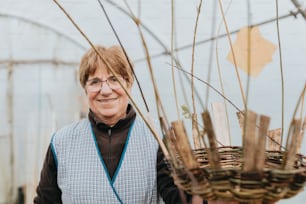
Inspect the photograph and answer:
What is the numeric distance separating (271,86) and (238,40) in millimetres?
1181

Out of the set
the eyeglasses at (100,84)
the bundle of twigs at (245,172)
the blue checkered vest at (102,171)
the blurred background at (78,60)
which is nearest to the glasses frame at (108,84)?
the eyeglasses at (100,84)

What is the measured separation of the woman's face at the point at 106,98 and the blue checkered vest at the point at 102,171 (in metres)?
0.06

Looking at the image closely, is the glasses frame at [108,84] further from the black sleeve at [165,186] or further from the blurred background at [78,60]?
the blurred background at [78,60]

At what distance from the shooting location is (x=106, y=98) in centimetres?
101

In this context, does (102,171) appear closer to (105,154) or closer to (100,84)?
(105,154)

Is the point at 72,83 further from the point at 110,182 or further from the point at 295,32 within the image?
the point at 110,182

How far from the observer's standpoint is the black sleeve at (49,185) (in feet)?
Answer: 3.44

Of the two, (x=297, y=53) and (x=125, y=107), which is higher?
(x=297, y=53)

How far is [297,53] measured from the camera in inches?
64.8

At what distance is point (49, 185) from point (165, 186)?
0.26 meters

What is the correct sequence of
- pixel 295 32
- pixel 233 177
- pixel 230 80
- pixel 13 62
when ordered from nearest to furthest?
pixel 233 177 → pixel 295 32 → pixel 230 80 → pixel 13 62

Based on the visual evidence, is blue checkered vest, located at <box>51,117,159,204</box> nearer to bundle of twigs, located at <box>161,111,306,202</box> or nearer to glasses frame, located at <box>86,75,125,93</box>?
glasses frame, located at <box>86,75,125,93</box>

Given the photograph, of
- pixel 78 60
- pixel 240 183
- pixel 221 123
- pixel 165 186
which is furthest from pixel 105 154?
pixel 78 60

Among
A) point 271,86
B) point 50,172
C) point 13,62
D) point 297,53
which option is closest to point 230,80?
point 271,86
